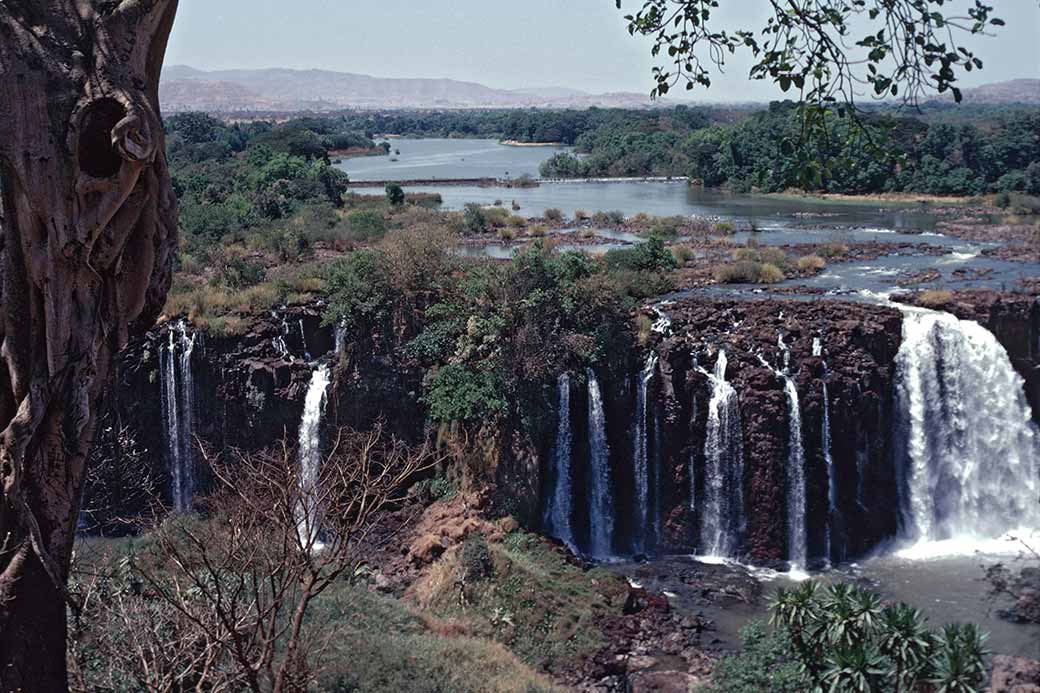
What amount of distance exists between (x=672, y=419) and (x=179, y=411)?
982 centimetres

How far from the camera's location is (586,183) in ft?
215

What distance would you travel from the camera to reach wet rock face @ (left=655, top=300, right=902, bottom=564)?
19156mm

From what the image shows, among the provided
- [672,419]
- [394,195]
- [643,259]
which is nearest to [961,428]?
[672,419]

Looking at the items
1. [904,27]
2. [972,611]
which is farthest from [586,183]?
[904,27]

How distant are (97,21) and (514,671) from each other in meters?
10.4

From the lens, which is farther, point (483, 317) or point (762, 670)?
point (483, 317)

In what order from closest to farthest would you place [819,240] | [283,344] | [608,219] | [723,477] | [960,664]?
1. [960,664]
2. [723,477]
3. [283,344]
4. [819,240]
5. [608,219]

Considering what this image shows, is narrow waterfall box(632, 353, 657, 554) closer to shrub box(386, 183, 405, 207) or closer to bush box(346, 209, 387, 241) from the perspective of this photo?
bush box(346, 209, 387, 241)

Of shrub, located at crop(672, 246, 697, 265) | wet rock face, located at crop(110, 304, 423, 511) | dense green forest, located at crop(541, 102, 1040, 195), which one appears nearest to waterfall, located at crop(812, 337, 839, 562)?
wet rock face, located at crop(110, 304, 423, 511)

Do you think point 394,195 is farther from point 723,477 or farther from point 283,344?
point 723,477

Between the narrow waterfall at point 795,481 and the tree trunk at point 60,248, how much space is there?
15261 mm

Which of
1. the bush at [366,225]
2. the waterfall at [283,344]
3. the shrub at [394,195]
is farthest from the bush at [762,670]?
the shrub at [394,195]

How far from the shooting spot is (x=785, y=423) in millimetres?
19266

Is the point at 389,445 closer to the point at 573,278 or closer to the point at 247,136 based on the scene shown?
the point at 573,278
